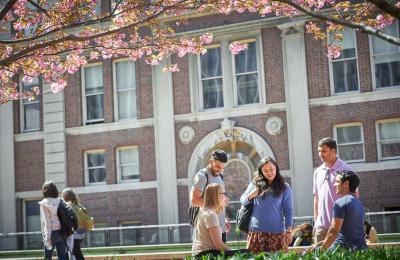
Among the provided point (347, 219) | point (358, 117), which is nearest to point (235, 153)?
point (358, 117)

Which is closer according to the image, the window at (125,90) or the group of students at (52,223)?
the group of students at (52,223)

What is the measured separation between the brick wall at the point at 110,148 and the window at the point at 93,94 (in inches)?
29.3

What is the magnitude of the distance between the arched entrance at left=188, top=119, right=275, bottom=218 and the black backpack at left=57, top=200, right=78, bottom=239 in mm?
12026

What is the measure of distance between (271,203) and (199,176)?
1.21 metres

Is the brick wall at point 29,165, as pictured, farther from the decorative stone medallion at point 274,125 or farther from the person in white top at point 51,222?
the person in white top at point 51,222

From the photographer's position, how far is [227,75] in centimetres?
2448

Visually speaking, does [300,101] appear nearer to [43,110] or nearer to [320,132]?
[320,132]

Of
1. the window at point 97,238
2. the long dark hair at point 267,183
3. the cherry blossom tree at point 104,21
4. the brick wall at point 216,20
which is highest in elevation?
the brick wall at point 216,20

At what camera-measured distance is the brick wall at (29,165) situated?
2694 centimetres

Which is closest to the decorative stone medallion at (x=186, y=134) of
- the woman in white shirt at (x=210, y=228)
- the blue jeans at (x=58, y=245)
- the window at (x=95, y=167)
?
the window at (x=95, y=167)

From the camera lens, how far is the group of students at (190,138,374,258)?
8.21 m

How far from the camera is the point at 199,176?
393 inches

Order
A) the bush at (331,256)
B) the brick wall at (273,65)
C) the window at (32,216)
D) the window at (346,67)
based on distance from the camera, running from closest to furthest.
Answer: the bush at (331,256) → the window at (346,67) → the brick wall at (273,65) → the window at (32,216)

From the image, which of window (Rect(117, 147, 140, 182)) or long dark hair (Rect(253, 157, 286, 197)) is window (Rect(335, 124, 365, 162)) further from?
long dark hair (Rect(253, 157, 286, 197))
